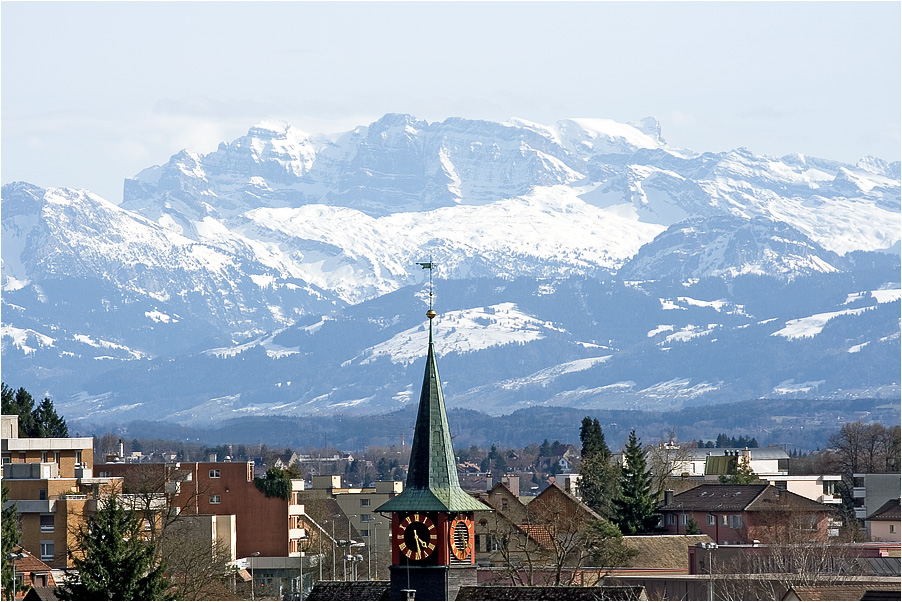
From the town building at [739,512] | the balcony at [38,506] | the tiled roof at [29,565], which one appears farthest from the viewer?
Result: the town building at [739,512]

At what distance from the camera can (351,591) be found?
6806 centimetres

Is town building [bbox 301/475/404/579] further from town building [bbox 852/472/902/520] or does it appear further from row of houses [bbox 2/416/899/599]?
town building [bbox 852/472/902/520]

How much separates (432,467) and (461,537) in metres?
2.64

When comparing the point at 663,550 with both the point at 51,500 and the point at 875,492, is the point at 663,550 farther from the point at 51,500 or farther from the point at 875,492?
the point at 875,492

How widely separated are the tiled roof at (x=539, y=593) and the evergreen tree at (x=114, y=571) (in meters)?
10.1

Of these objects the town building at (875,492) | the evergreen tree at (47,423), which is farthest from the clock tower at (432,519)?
the town building at (875,492)

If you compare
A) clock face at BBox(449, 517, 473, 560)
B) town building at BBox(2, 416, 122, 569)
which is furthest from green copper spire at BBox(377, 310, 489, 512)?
town building at BBox(2, 416, 122, 569)

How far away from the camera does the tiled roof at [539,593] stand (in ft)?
204

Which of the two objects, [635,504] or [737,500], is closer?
[635,504]

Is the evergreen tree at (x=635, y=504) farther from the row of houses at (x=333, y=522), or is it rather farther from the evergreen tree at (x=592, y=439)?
the evergreen tree at (x=592, y=439)

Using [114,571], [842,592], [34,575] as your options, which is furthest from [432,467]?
[34,575]

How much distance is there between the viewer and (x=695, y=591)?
89.1 m

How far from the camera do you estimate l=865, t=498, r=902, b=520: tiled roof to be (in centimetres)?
13200

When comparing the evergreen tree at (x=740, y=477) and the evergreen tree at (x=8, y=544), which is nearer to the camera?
the evergreen tree at (x=8, y=544)
